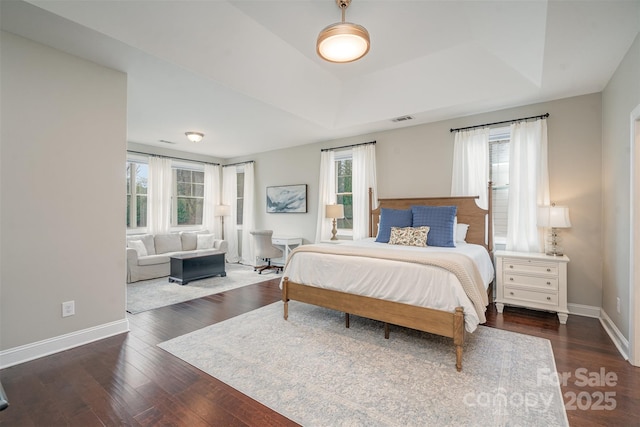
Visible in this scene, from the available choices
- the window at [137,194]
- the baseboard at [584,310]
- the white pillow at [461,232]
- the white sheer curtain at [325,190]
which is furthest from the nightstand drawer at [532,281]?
the window at [137,194]

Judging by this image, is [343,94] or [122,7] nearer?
[122,7]

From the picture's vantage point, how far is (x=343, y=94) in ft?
14.0

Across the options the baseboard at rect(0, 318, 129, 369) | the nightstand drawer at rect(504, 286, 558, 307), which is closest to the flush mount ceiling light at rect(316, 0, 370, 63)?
the nightstand drawer at rect(504, 286, 558, 307)

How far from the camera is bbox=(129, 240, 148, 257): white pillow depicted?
5.19 m

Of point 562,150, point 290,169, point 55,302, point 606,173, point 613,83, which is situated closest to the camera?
point 55,302

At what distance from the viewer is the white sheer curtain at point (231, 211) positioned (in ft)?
23.3

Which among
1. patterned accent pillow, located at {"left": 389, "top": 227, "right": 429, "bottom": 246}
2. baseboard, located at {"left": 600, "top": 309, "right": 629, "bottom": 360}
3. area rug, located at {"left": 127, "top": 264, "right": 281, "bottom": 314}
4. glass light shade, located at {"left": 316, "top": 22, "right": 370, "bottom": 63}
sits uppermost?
glass light shade, located at {"left": 316, "top": 22, "right": 370, "bottom": 63}

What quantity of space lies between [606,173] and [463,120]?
1.72 meters

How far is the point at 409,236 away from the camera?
12.2ft

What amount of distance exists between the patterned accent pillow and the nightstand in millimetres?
884

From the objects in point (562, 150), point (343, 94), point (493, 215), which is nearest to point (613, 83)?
point (562, 150)

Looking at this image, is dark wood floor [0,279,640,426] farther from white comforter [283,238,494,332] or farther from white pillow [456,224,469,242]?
white pillow [456,224,469,242]

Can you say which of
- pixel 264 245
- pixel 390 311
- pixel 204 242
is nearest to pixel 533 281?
pixel 390 311

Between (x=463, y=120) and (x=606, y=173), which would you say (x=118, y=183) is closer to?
(x=463, y=120)
